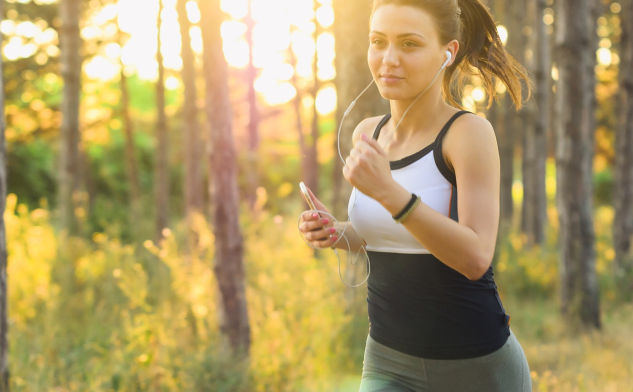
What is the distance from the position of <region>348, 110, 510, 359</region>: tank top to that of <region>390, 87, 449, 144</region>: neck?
0.46ft

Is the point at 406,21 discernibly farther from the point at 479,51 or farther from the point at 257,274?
the point at 257,274

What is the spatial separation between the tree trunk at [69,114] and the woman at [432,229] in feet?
29.1

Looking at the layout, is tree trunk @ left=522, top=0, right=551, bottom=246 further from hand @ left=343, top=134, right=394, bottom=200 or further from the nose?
hand @ left=343, top=134, right=394, bottom=200

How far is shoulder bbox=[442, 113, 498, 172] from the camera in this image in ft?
5.99

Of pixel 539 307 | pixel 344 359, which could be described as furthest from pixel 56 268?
pixel 539 307

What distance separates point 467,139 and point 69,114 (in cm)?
943

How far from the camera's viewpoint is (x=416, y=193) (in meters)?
1.93

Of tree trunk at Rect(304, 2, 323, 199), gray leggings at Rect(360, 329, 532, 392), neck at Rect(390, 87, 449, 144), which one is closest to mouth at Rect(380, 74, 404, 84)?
neck at Rect(390, 87, 449, 144)

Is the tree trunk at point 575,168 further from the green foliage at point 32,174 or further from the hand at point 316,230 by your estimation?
the green foliage at point 32,174

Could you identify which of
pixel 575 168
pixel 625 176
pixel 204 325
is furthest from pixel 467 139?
pixel 625 176

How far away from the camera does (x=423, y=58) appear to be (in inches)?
78.8

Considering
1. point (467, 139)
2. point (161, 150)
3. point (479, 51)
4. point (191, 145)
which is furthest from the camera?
point (161, 150)

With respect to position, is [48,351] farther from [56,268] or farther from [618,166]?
[618,166]

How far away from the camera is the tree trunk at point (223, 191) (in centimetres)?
525
